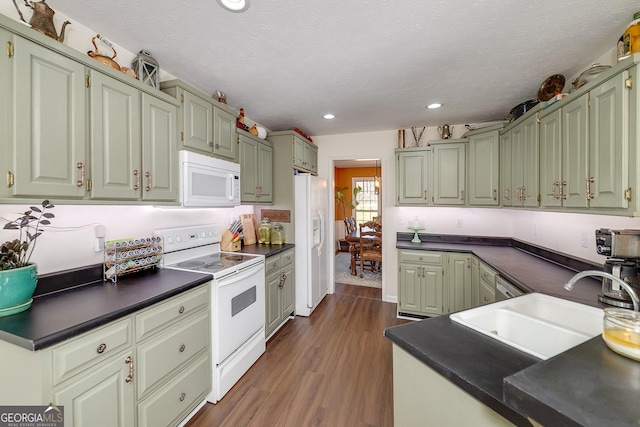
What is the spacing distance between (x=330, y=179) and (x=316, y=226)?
940 mm

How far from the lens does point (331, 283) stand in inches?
163

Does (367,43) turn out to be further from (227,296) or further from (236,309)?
(236,309)

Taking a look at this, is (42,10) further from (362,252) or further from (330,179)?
(362,252)

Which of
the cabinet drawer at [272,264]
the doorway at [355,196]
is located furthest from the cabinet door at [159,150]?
the doorway at [355,196]

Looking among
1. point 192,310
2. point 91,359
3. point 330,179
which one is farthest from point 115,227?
point 330,179

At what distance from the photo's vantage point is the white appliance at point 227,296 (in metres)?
1.89

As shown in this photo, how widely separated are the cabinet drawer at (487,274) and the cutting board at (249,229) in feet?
8.48

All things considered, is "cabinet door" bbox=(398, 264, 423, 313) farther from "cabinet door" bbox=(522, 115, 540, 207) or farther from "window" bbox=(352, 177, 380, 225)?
"window" bbox=(352, 177, 380, 225)

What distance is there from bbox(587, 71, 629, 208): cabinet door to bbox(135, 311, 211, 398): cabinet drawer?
256cm

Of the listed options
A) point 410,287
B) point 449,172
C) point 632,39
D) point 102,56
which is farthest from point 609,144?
point 102,56

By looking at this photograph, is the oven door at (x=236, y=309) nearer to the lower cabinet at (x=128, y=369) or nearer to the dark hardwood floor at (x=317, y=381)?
the lower cabinet at (x=128, y=369)

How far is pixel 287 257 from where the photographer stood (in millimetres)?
3084

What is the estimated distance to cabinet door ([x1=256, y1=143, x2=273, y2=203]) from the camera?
10.0 ft

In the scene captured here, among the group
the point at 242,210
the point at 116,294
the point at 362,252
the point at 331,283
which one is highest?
the point at 242,210
